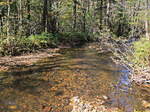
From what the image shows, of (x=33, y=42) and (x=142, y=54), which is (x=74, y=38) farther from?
(x=142, y=54)

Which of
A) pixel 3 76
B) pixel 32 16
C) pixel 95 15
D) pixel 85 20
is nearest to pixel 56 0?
pixel 32 16

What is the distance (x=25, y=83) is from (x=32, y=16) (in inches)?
593

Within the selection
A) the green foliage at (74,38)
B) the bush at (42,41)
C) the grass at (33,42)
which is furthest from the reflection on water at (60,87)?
the green foliage at (74,38)

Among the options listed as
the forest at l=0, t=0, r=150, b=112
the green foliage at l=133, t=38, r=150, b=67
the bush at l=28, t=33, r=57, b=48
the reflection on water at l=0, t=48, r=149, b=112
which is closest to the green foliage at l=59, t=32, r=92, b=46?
the forest at l=0, t=0, r=150, b=112

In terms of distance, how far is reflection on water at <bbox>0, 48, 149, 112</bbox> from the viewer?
21.2ft

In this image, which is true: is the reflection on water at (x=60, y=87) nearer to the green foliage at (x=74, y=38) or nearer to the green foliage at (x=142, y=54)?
the green foliage at (x=142, y=54)

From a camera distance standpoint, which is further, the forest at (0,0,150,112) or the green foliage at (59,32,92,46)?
the green foliage at (59,32,92,46)

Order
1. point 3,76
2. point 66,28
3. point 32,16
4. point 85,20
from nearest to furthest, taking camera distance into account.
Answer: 1. point 3,76
2. point 32,16
3. point 66,28
4. point 85,20

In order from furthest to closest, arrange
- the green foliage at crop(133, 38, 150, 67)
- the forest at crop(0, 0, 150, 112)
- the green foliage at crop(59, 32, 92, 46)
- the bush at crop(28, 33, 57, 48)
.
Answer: the green foliage at crop(59, 32, 92, 46)
the bush at crop(28, 33, 57, 48)
the green foliage at crop(133, 38, 150, 67)
the forest at crop(0, 0, 150, 112)

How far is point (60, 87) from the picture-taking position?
815 centimetres

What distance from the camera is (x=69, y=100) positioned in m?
6.84

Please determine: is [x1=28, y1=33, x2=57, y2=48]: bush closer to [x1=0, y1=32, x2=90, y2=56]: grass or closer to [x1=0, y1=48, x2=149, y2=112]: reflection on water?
[x1=0, y1=32, x2=90, y2=56]: grass

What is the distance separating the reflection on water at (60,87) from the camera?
255 inches

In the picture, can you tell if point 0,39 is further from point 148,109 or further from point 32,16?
point 148,109
